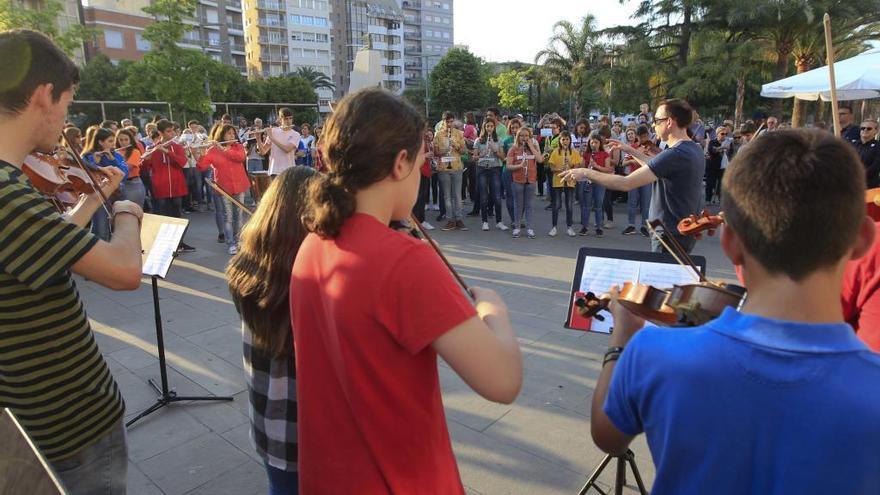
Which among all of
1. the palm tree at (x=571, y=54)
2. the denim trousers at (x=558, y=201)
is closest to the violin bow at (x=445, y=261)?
the denim trousers at (x=558, y=201)

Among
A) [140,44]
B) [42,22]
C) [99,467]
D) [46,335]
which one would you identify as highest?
[140,44]

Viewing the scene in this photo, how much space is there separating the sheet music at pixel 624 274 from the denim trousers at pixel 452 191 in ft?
24.8

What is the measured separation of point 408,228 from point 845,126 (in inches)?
427

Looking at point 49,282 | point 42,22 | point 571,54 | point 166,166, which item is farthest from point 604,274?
point 571,54

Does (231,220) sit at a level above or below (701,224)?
below

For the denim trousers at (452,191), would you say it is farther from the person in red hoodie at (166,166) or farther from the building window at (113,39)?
the building window at (113,39)

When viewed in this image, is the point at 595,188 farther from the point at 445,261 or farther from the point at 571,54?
the point at 571,54

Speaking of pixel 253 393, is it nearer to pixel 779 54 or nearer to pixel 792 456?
pixel 792 456

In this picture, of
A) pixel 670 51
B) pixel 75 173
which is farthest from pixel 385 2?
pixel 75 173

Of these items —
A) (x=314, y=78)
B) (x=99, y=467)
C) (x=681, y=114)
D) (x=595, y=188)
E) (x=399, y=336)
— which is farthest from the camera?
(x=314, y=78)

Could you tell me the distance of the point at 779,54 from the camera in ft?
87.4

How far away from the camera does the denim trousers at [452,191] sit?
9742 millimetres

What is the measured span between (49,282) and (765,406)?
1840mm

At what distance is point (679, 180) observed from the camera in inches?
161
